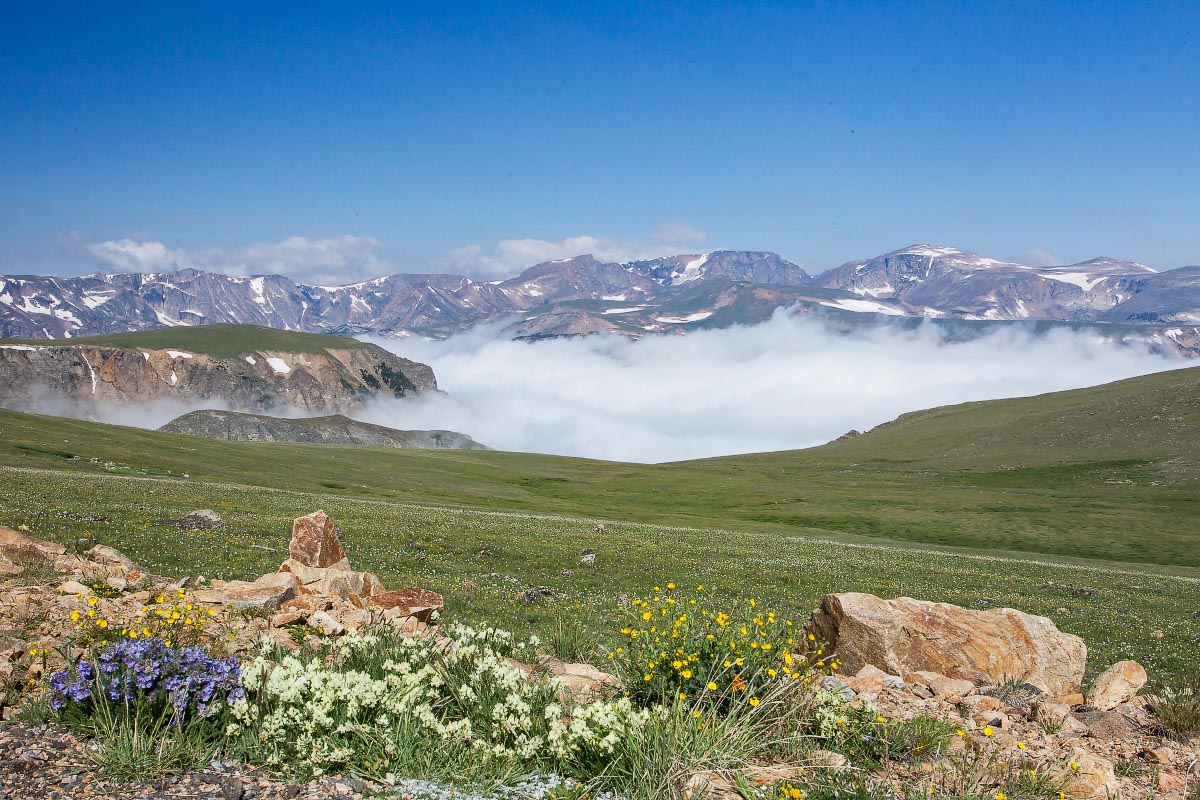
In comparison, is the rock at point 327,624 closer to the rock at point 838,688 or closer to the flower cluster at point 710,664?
the flower cluster at point 710,664

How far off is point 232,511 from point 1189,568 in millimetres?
63865

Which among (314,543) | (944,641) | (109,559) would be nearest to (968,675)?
(944,641)

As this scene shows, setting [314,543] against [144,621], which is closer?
[144,621]

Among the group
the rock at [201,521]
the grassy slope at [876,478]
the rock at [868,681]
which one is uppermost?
the rock at [868,681]

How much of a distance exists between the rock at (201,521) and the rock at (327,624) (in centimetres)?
1811

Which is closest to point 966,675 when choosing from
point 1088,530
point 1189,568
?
point 1189,568

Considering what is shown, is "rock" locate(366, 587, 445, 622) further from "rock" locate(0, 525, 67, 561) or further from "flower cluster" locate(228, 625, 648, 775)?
"rock" locate(0, 525, 67, 561)

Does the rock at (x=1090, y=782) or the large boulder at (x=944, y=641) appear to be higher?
the rock at (x=1090, y=782)

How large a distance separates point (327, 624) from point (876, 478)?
12979 cm

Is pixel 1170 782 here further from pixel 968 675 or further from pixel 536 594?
pixel 536 594

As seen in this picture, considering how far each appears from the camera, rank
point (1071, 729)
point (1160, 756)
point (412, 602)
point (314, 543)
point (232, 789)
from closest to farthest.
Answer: point (232, 789) → point (1160, 756) → point (1071, 729) → point (412, 602) → point (314, 543)

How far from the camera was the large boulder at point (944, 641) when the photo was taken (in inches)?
531

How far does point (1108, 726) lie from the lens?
9352mm

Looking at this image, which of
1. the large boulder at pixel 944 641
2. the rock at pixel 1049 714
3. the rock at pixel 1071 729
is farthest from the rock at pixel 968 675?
the rock at pixel 1071 729
